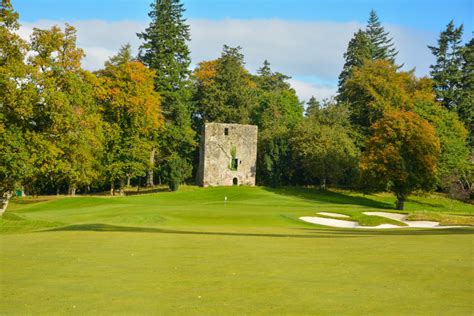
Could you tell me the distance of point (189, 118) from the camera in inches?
2630

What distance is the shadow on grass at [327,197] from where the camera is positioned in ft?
183

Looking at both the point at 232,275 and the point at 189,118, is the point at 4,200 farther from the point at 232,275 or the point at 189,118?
the point at 189,118

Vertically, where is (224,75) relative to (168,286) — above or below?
above

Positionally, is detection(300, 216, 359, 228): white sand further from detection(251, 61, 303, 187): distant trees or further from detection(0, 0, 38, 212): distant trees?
detection(251, 61, 303, 187): distant trees

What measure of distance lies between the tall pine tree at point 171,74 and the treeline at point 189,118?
0.15 meters

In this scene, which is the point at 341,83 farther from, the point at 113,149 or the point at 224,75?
the point at 113,149

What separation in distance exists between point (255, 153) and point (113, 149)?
17090mm

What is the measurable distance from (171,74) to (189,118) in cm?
575

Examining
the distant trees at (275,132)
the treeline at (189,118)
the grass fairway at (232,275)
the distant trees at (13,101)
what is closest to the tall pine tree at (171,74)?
the treeline at (189,118)

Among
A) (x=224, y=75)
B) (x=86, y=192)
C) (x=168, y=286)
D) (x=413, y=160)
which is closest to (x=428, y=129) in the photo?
(x=413, y=160)

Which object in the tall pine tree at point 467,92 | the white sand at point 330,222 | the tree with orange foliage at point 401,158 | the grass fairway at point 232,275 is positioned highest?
the tall pine tree at point 467,92

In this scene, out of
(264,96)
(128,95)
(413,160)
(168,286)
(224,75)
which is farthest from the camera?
(264,96)

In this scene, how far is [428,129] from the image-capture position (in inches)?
2039

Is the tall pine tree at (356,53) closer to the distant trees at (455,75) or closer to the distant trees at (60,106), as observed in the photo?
the distant trees at (455,75)
